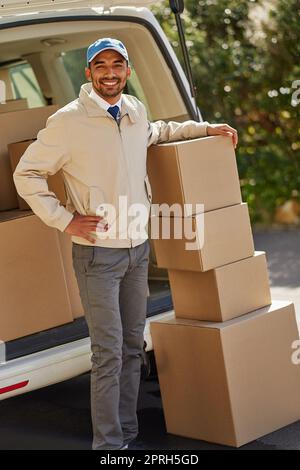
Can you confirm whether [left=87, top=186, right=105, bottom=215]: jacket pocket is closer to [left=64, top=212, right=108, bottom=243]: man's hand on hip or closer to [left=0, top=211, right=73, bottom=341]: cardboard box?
[left=64, top=212, right=108, bottom=243]: man's hand on hip

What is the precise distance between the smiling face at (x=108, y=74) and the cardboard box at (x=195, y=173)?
35cm

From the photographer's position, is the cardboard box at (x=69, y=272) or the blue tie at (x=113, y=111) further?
the cardboard box at (x=69, y=272)

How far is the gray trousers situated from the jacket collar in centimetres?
56

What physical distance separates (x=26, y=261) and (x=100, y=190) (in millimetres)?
620

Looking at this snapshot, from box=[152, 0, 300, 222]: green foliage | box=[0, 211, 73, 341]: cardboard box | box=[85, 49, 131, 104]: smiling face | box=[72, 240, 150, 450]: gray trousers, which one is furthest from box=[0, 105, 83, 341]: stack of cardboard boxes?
box=[152, 0, 300, 222]: green foliage

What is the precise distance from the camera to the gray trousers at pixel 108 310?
15.2 feet

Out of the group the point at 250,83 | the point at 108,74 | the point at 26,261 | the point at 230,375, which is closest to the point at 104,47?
the point at 108,74

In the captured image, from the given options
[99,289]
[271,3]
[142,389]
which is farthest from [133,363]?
[271,3]

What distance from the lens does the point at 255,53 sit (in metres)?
9.70

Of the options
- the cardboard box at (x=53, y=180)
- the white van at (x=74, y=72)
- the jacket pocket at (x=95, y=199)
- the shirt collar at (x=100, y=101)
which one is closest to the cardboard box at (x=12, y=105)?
the white van at (x=74, y=72)

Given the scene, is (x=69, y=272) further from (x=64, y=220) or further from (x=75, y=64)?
(x=75, y=64)

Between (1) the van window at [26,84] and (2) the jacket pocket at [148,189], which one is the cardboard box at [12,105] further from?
(2) the jacket pocket at [148,189]

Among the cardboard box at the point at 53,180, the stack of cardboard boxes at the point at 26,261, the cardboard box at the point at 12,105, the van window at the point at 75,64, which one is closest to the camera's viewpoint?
the stack of cardboard boxes at the point at 26,261
